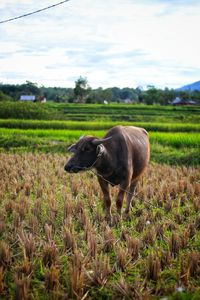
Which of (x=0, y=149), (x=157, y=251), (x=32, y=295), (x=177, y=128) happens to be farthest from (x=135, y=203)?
A: (x=177, y=128)

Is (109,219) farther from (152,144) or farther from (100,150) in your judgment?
(152,144)

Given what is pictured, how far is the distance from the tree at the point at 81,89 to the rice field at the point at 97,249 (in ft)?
207

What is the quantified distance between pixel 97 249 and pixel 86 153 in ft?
4.23

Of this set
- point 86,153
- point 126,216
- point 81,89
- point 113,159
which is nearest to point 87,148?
point 86,153

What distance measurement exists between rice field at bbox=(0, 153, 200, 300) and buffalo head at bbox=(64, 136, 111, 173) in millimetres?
713

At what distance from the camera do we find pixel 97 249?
13.2 ft

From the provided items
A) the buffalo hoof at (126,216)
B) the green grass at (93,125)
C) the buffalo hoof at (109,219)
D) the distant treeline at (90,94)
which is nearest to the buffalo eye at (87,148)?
the buffalo hoof at (109,219)

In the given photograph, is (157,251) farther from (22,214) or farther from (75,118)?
(75,118)

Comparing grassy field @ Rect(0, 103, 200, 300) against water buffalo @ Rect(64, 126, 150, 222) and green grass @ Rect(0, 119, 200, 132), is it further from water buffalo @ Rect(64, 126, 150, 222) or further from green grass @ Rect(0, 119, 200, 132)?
green grass @ Rect(0, 119, 200, 132)

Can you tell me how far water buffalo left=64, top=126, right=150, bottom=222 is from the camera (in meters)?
4.77

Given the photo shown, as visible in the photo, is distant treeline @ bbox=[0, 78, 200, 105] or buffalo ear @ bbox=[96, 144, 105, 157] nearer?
buffalo ear @ bbox=[96, 144, 105, 157]

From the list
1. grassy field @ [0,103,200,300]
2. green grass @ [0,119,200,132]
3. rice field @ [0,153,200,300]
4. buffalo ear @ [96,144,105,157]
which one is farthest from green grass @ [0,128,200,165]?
buffalo ear @ [96,144,105,157]

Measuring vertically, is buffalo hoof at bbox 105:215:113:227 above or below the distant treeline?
below

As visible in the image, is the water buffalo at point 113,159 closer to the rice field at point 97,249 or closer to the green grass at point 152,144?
the rice field at point 97,249
